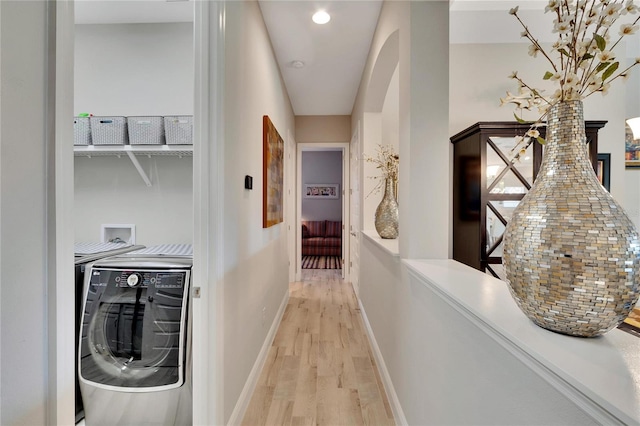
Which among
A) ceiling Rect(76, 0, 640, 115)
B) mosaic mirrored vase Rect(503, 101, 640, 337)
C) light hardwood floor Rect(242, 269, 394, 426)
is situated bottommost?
light hardwood floor Rect(242, 269, 394, 426)

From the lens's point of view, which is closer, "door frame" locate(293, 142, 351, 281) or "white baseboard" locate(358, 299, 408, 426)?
"white baseboard" locate(358, 299, 408, 426)

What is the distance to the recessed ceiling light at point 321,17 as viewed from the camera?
2131 mm

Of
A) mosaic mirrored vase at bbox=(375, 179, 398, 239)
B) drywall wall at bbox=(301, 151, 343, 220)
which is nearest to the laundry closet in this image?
mosaic mirrored vase at bbox=(375, 179, 398, 239)

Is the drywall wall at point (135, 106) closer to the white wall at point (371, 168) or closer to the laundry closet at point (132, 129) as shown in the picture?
the laundry closet at point (132, 129)

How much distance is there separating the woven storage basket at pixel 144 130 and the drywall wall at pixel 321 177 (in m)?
5.68

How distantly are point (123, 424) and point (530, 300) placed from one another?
1.89 meters

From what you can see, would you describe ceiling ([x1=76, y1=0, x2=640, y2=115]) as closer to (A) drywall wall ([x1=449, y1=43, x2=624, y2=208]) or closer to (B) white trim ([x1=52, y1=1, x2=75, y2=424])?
(A) drywall wall ([x1=449, y1=43, x2=624, y2=208])

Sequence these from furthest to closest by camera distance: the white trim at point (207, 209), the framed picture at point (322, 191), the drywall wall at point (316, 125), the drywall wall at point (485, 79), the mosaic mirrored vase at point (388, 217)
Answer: the framed picture at point (322, 191) → the drywall wall at point (316, 125) → the drywall wall at point (485, 79) → the mosaic mirrored vase at point (388, 217) → the white trim at point (207, 209)

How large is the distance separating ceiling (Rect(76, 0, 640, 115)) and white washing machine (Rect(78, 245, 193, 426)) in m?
1.83

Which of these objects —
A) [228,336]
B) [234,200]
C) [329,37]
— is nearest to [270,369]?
[228,336]

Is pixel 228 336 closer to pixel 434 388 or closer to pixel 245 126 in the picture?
pixel 434 388

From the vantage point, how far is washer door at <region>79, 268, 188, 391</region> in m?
1.42

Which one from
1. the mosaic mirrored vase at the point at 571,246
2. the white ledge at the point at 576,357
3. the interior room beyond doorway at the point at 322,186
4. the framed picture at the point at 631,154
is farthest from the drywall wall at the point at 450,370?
the interior room beyond doorway at the point at 322,186

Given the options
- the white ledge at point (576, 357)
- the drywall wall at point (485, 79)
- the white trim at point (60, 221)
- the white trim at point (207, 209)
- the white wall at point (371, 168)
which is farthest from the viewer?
the white wall at point (371, 168)
